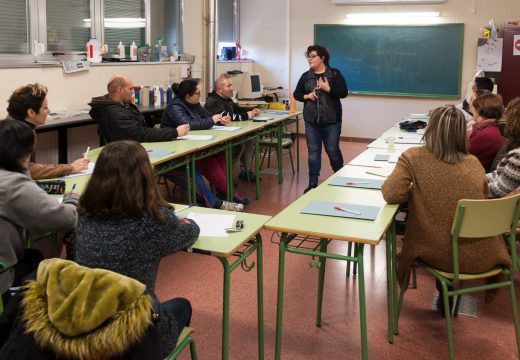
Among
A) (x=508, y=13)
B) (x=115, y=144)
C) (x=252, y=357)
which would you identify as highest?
(x=508, y=13)

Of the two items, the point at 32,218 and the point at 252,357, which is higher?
the point at 32,218

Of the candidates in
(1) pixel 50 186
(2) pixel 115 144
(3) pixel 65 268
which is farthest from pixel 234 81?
(3) pixel 65 268

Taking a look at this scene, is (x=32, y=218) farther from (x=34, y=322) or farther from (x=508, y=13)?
(x=508, y=13)

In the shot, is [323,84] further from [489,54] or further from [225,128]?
[489,54]

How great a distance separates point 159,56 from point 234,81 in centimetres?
129

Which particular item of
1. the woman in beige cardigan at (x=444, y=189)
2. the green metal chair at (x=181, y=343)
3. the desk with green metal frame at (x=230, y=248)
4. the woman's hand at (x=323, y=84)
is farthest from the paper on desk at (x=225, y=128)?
the green metal chair at (x=181, y=343)

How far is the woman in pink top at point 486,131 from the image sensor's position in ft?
12.2

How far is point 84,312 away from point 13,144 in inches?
48.2

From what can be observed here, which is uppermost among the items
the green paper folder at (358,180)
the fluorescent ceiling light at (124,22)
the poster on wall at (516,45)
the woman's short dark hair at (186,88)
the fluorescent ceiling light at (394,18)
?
the fluorescent ceiling light at (394,18)

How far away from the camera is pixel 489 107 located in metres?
3.76

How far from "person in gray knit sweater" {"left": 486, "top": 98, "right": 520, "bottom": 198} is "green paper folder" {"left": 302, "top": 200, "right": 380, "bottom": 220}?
827 mm

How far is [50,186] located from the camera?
299 centimetres

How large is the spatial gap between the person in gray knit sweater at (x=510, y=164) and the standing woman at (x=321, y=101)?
2409 millimetres

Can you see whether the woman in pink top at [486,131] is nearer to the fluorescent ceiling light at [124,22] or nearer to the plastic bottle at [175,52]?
the fluorescent ceiling light at [124,22]
